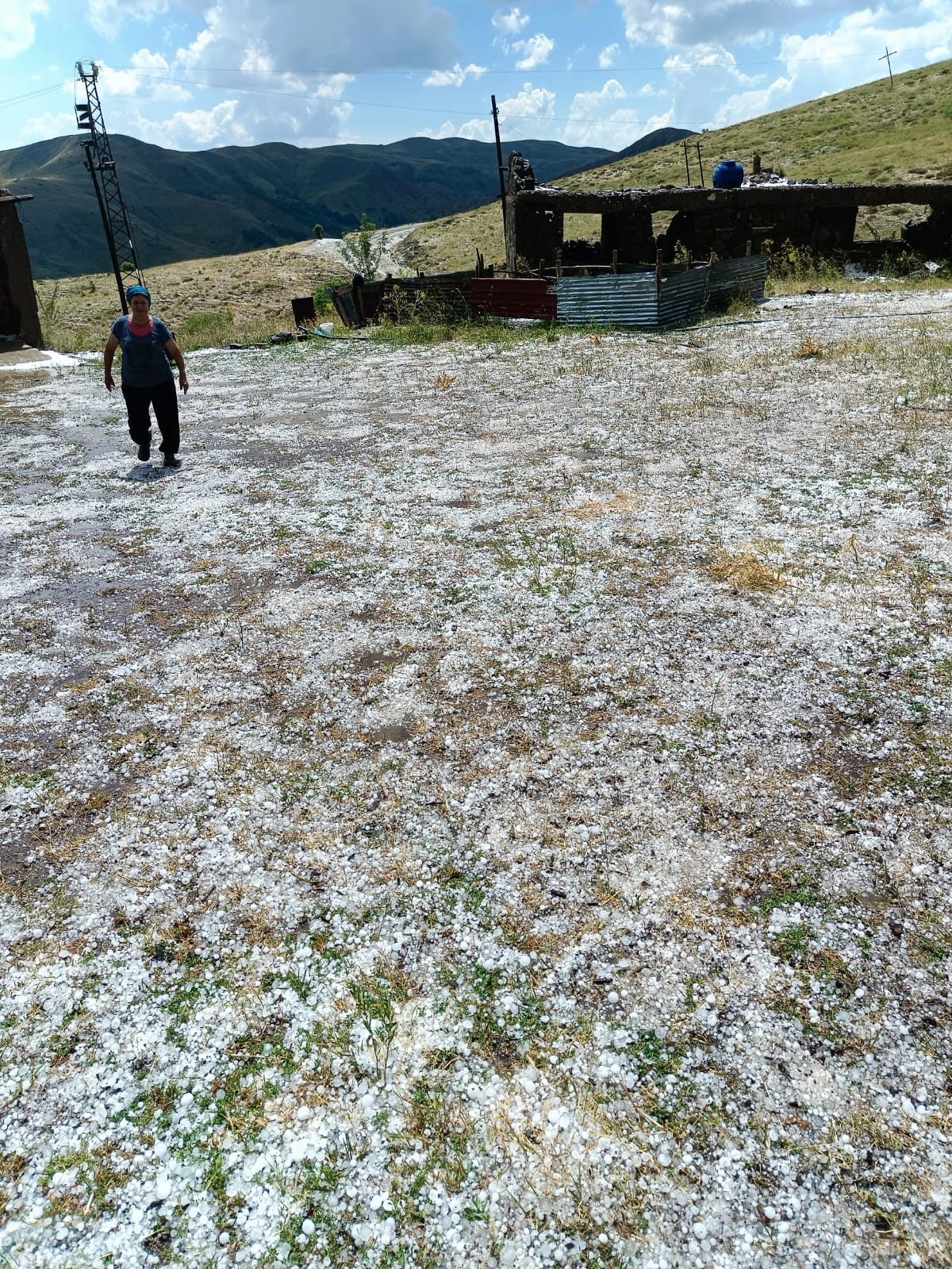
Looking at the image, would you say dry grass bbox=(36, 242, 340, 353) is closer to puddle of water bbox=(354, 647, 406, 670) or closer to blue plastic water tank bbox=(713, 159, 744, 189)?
blue plastic water tank bbox=(713, 159, 744, 189)

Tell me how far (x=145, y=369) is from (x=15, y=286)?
16373 millimetres

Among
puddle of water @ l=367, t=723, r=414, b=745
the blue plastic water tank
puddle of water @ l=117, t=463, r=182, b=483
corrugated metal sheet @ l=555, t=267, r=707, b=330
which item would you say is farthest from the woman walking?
the blue plastic water tank

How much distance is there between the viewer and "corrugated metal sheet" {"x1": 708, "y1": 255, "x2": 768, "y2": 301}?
18.0 meters

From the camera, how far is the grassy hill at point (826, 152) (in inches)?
1671

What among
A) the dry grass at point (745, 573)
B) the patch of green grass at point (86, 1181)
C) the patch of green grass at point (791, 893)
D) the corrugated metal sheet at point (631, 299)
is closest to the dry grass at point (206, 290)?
the corrugated metal sheet at point (631, 299)

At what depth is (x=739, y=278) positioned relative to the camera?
1861 cm

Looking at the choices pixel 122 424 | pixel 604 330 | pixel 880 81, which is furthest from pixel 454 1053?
pixel 880 81

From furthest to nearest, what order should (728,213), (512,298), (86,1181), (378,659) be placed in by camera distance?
1. (728,213)
2. (512,298)
3. (378,659)
4. (86,1181)

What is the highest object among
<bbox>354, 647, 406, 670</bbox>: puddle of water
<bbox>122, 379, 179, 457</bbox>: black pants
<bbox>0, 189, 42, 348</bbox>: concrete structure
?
<bbox>0, 189, 42, 348</bbox>: concrete structure

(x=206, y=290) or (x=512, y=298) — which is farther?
(x=206, y=290)

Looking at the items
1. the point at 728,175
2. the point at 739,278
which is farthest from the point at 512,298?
the point at 728,175

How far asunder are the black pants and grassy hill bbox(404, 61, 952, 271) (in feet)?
103

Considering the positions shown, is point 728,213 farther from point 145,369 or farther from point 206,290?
point 206,290

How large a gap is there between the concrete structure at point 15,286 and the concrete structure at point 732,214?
44.8ft
